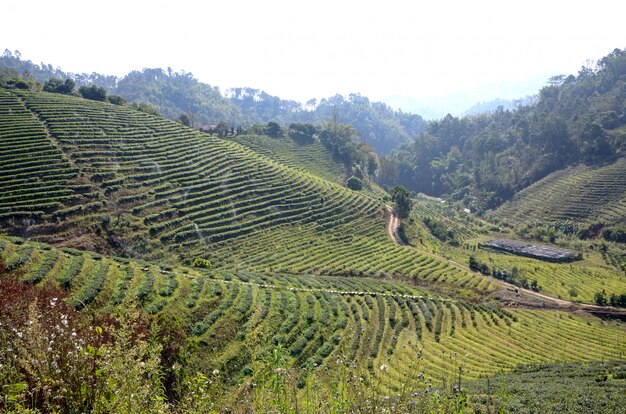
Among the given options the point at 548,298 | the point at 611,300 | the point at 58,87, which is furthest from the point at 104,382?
the point at 58,87

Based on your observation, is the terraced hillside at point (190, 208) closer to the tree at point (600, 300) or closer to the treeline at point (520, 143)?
the tree at point (600, 300)

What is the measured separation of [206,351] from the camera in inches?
790

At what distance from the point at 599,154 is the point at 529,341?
290 ft

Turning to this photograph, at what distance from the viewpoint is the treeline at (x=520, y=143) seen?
351ft

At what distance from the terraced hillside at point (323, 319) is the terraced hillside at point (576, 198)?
168 ft

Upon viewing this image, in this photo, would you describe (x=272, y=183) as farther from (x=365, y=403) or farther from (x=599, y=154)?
(x=599, y=154)

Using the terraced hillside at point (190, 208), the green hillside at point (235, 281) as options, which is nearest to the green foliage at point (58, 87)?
the terraced hillside at point (190, 208)

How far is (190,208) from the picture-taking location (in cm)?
4919

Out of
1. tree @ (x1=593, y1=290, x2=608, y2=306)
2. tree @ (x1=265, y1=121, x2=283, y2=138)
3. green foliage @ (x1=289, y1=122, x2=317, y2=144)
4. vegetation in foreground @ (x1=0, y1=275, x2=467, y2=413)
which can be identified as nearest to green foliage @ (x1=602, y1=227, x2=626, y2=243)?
tree @ (x1=593, y1=290, x2=608, y2=306)

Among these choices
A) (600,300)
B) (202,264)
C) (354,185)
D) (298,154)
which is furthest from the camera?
(298,154)

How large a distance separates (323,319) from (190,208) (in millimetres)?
28977

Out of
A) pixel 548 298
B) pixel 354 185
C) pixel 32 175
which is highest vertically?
pixel 354 185

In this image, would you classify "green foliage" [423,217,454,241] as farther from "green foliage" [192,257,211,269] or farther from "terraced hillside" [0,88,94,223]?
"terraced hillside" [0,88,94,223]

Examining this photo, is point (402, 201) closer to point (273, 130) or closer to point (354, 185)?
point (354, 185)
